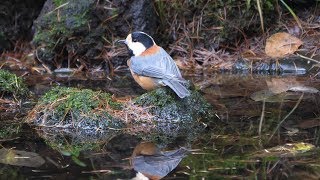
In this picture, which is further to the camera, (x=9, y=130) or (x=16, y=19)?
(x=16, y=19)

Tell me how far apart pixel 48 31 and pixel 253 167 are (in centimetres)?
481

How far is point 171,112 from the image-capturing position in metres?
5.68

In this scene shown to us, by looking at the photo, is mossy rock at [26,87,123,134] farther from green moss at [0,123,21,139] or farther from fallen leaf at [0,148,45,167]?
fallen leaf at [0,148,45,167]

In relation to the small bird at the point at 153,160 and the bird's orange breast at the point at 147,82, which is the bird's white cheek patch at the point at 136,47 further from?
the small bird at the point at 153,160

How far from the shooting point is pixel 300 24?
8195mm

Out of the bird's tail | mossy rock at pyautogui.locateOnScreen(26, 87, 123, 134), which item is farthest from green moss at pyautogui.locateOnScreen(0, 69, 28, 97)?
the bird's tail

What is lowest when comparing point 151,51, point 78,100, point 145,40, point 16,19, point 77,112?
point 77,112

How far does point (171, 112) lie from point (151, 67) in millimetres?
619

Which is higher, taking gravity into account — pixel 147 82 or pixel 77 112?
pixel 147 82

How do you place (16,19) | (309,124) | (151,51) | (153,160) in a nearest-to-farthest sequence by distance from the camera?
(153,160) → (309,124) → (151,51) → (16,19)

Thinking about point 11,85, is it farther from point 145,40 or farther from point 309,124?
point 309,124

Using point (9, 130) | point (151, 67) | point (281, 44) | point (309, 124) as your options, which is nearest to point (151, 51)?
point (151, 67)

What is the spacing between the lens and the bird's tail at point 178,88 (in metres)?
5.57

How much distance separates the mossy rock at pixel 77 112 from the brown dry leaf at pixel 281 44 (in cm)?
293
